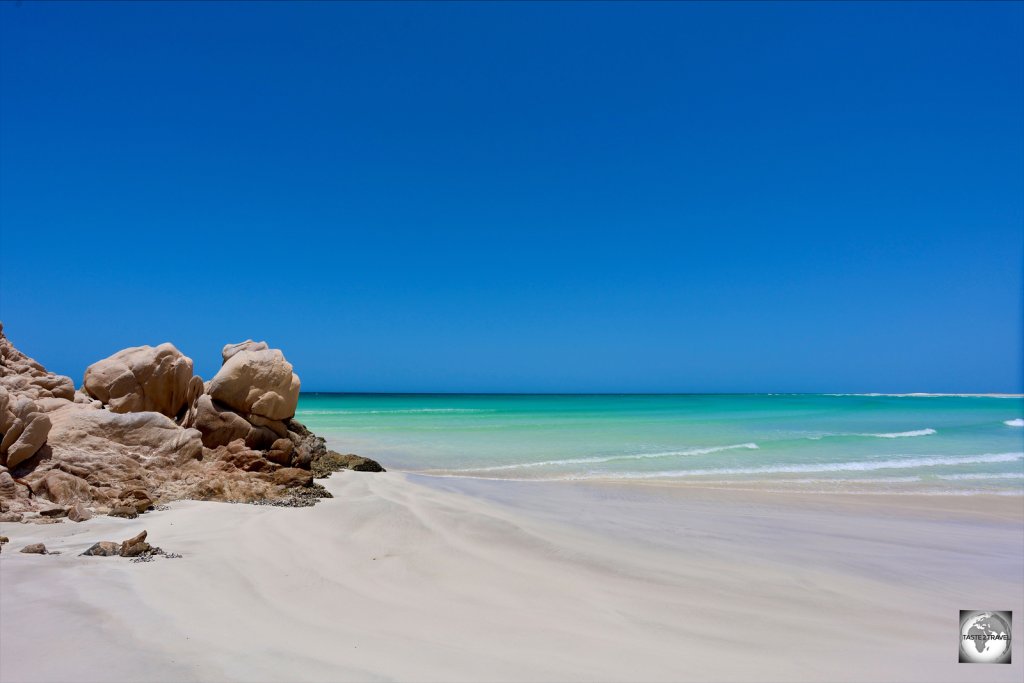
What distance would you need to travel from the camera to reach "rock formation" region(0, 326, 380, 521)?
6711 mm

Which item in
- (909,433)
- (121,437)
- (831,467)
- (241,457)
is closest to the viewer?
(121,437)

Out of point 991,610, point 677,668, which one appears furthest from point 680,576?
point 991,610

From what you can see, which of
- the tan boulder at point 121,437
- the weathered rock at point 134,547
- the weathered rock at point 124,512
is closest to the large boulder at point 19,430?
the tan boulder at point 121,437

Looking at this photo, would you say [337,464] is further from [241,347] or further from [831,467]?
[831,467]

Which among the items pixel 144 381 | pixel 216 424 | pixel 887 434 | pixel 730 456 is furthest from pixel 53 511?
pixel 887 434

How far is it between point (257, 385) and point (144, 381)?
87.2 inches

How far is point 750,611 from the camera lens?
195 inches

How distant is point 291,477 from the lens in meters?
9.24

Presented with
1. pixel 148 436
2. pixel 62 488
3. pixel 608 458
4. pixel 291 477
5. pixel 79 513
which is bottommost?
pixel 608 458

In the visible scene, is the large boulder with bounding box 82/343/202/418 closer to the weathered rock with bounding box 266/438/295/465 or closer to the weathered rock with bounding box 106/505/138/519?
the weathered rock with bounding box 266/438/295/465

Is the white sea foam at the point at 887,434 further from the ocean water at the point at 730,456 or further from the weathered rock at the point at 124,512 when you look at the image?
the weathered rock at the point at 124,512

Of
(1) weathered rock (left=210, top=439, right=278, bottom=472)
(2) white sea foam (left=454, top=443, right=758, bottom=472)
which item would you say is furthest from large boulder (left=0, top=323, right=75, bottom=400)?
(2) white sea foam (left=454, top=443, right=758, bottom=472)

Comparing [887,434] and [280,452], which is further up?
[280,452]

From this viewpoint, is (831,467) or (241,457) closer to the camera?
(241,457)
